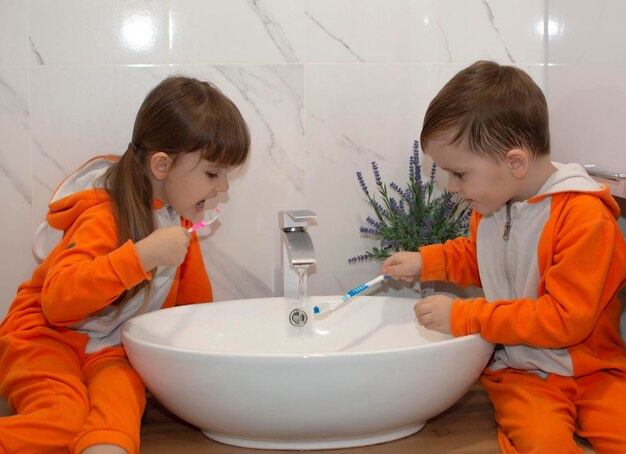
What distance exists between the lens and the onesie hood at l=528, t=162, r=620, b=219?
1.23 meters

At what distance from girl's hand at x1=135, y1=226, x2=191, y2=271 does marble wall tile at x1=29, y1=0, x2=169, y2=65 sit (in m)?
0.44

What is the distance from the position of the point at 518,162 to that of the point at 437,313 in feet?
0.95

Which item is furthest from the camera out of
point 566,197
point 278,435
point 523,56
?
point 523,56

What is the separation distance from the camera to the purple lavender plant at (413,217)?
156cm

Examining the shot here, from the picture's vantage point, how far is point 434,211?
158 cm

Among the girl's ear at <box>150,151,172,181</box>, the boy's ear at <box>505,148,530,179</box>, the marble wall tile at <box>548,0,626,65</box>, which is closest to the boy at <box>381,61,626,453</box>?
the boy's ear at <box>505,148,530,179</box>

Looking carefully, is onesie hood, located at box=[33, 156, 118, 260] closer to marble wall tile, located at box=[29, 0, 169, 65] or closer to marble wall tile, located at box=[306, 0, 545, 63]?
marble wall tile, located at box=[29, 0, 169, 65]

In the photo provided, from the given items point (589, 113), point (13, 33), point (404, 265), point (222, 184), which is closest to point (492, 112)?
point (589, 113)

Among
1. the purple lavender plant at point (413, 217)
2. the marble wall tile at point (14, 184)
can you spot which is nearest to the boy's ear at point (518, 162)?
the purple lavender plant at point (413, 217)

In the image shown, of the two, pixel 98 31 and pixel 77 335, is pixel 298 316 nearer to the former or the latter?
pixel 77 335

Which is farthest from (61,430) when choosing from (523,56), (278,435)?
(523,56)

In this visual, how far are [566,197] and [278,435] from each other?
23.9 inches

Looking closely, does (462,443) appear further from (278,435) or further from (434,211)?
(434,211)

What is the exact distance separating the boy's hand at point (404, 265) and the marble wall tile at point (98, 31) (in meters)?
0.62
